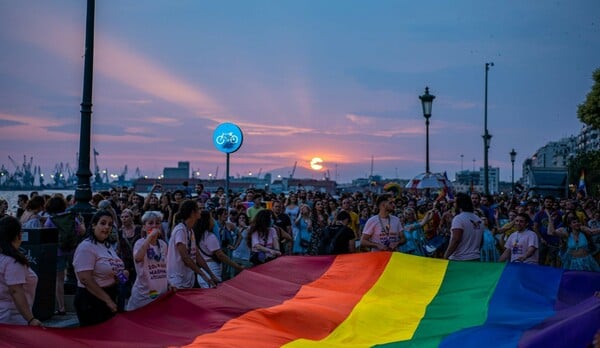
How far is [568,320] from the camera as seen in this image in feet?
18.7

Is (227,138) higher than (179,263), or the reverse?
(227,138)

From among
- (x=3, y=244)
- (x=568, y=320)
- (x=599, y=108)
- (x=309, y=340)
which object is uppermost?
(x=599, y=108)

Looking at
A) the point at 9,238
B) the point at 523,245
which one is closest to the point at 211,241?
the point at 9,238

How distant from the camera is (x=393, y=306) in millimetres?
7852

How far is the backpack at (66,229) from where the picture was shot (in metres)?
10.4

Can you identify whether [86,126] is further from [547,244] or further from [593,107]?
[593,107]

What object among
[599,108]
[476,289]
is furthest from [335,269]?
[599,108]

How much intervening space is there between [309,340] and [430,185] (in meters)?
17.1

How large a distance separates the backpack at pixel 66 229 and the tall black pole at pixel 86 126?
0.40m

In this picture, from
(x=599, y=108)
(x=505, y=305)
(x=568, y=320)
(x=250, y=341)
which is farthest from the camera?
(x=599, y=108)

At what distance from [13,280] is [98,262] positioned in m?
0.87

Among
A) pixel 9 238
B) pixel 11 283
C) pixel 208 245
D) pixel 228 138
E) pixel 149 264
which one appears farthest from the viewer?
pixel 228 138

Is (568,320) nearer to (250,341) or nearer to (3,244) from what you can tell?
(250,341)

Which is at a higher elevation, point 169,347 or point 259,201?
point 259,201
